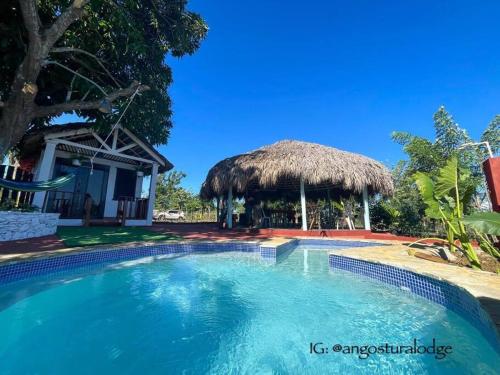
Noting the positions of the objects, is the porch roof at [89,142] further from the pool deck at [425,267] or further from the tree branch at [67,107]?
the pool deck at [425,267]

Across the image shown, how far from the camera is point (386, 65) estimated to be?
611 inches

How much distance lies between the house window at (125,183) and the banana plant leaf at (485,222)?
12.0 meters

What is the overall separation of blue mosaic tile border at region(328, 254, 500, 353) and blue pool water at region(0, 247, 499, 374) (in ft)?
0.42

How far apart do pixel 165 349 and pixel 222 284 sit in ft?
7.02

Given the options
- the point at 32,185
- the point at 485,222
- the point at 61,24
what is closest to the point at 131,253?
the point at 32,185

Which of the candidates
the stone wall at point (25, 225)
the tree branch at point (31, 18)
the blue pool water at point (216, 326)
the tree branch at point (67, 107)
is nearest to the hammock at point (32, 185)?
the stone wall at point (25, 225)

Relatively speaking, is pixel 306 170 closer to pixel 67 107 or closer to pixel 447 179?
pixel 447 179

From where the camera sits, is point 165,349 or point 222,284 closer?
point 165,349

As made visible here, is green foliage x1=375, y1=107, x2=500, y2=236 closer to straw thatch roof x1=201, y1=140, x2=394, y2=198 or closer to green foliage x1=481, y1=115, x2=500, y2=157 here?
green foliage x1=481, y1=115, x2=500, y2=157

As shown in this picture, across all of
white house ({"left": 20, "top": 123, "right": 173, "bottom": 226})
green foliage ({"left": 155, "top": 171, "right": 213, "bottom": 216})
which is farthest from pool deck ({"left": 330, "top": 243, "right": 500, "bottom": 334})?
green foliage ({"left": 155, "top": 171, "right": 213, "bottom": 216})

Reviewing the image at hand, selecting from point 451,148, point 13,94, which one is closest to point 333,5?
point 451,148

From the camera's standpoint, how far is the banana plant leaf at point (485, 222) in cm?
315

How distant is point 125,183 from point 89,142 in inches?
97.2

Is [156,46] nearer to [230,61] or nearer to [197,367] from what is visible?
[230,61]
